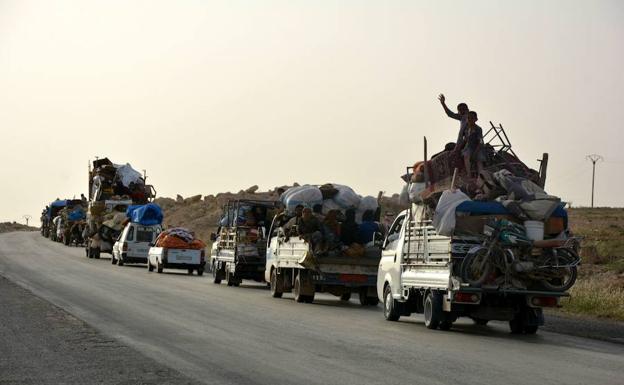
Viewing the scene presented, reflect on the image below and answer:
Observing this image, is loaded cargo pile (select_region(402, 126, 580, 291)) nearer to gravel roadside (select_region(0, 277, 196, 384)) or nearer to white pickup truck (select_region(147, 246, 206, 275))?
gravel roadside (select_region(0, 277, 196, 384))

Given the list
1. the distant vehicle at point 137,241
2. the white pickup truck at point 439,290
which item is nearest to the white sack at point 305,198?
the white pickup truck at point 439,290

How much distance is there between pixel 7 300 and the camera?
26.1 metres

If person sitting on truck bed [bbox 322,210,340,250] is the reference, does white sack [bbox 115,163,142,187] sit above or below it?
above

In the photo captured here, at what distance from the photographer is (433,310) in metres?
20.6

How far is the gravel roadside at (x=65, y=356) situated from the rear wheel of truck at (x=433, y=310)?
576 centimetres

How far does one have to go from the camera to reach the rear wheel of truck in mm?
20531

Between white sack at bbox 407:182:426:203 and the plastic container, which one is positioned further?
white sack at bbox 407:182:426:203

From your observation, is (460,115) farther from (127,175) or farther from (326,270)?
(127,175)

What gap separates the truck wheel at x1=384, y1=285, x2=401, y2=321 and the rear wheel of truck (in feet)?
5.54

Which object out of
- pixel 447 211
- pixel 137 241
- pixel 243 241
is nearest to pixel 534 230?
pixel 447 211

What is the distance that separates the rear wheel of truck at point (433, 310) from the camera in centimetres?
2053

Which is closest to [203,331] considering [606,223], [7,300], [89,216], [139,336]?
[139,336]

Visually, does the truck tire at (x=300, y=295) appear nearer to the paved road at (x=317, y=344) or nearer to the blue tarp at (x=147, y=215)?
the paved road at (x=317, y=344)

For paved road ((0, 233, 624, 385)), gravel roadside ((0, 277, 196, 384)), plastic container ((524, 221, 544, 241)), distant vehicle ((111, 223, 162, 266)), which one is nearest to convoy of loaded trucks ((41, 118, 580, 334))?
plastic container ((524, 221, 544, 241))
